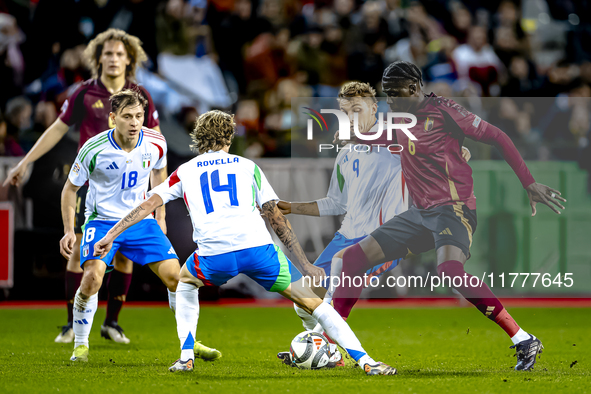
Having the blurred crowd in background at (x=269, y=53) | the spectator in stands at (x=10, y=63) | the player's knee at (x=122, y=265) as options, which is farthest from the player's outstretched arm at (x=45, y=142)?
the spectator in stands at (x=10, y=63)

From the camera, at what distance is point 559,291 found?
7.98 metres

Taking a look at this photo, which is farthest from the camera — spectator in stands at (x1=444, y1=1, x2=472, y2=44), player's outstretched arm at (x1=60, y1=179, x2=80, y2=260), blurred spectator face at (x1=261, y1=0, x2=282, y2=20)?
spectator in stands at (x1=444, y1=1, x2=472, y2=44)

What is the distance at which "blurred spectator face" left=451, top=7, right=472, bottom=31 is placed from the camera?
11828 millimetres

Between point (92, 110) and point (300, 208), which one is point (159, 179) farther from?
point (300, 208)

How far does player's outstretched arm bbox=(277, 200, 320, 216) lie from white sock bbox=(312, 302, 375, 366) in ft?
4.05

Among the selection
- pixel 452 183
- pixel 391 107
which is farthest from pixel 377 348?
pixel 391 107

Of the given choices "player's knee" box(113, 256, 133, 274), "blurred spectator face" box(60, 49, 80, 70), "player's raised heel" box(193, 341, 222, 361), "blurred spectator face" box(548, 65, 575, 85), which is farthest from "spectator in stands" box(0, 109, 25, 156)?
"blurred spectator face" box(548, 65, 575, 85)

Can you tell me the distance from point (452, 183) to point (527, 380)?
63.2 inches

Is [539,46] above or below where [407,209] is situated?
above

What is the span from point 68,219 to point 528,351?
135 inches

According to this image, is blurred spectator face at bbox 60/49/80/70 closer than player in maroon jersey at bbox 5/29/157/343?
No

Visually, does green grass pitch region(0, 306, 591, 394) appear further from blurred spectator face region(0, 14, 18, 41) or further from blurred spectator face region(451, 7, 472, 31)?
blurred spectator face region(451, 7, 472, 31)

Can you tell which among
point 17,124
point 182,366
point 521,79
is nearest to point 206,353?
point 182,366

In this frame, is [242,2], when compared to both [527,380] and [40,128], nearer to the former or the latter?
[40,128]
